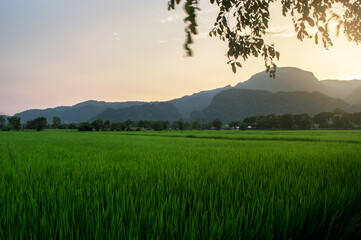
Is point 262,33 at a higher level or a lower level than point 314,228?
higher

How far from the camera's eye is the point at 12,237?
947mm

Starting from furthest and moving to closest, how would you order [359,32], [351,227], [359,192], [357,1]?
[359,32], [357,1], [359,192], [351,227]

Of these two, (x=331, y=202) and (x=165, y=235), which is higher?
(x=165, y=235)

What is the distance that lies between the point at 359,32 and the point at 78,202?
6626mm

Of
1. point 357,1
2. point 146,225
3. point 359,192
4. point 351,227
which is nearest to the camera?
point 146,225

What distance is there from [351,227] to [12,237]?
6.54 feet

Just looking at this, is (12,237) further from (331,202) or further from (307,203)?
(331,202)

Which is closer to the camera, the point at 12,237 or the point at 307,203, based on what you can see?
the point at 12,237

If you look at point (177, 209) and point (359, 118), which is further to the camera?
point (359, 118)

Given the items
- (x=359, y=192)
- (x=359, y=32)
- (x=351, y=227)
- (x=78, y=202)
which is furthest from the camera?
(x=359, y=32)

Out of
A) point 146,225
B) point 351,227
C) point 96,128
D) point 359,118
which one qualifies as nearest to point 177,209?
→ point 146,225

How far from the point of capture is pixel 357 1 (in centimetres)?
362

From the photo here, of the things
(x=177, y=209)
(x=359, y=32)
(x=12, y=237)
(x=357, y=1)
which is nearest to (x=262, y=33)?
(x=357, y=1)

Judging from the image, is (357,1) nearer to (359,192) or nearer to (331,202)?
(359,192)
